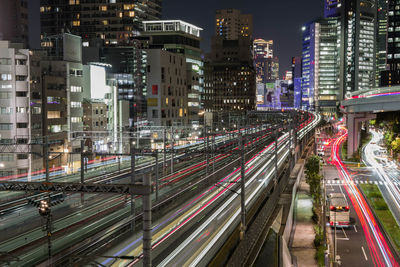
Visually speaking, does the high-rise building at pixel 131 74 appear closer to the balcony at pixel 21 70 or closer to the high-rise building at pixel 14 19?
the high-rise building at pixel 14 19

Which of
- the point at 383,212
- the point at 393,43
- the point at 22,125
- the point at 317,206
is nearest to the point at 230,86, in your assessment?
the point at 393,43

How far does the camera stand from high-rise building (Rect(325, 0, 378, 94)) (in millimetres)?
140500

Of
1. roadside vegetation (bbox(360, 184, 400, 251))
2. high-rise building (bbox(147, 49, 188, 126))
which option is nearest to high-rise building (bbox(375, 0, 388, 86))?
high-rise building (bbox(147, 49, 188, 126))

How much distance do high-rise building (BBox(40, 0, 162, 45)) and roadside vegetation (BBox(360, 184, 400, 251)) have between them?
5696cm

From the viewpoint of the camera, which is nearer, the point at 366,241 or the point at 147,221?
the point at 147,221

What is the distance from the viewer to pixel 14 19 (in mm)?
61469

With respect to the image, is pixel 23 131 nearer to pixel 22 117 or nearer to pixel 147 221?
pixel 22 117

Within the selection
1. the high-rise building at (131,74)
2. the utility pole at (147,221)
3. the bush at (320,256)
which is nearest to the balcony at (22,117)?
the high-rise building at (131,74)

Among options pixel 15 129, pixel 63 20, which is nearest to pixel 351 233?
pixel 15 129

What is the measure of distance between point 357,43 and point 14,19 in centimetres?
10771

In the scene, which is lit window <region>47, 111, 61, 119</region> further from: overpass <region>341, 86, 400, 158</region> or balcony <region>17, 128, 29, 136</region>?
overpass <region>341, 86, 400, 158</region>

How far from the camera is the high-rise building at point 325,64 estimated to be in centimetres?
15212

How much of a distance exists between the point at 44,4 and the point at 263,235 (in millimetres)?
78964

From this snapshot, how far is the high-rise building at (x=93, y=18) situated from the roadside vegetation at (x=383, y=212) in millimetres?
56962
